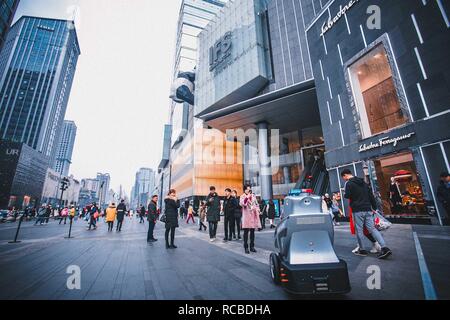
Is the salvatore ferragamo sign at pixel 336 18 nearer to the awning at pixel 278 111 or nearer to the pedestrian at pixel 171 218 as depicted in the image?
the awning at pixel 278 111

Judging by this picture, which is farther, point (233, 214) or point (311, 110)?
point (311, 110)

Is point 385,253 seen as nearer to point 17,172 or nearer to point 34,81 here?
point 17,172

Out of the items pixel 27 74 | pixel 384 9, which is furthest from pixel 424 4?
pixel 27 74

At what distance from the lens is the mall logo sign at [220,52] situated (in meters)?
32.8

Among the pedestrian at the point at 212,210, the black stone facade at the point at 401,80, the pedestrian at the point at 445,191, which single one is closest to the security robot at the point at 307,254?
the pedestrian at the point at 212,210

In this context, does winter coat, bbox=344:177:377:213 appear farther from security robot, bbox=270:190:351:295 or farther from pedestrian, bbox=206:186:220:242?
pedestrian, bbox=206:186:220:242

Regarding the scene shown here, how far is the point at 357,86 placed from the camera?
1468 centimetres

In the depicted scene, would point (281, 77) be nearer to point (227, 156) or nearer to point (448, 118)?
point (448, 118)

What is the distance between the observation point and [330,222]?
2.79 m

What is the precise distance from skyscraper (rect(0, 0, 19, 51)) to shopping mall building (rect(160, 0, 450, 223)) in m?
26.6

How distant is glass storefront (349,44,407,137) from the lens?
13.1m

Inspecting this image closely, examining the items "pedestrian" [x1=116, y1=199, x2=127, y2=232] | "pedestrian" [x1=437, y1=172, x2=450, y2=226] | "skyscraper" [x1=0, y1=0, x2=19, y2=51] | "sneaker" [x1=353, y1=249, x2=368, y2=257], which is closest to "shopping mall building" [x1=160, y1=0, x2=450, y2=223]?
"pedestrian" [x1=437, y1=172, x2=450, y2=226]

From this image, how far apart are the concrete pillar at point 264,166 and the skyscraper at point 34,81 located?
121986 mm
